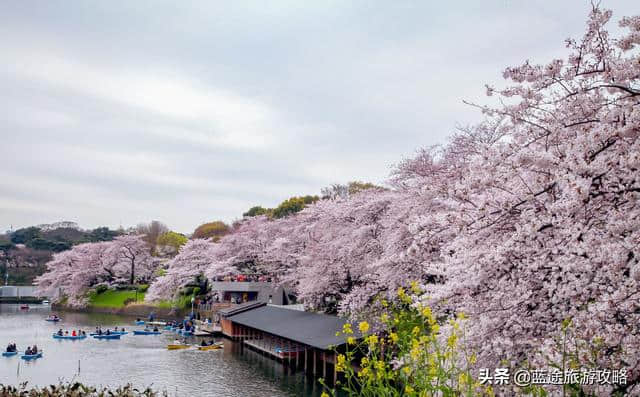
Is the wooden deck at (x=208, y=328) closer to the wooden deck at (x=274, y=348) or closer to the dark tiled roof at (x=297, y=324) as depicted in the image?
the dark tiled roof at (x=297, y=324)

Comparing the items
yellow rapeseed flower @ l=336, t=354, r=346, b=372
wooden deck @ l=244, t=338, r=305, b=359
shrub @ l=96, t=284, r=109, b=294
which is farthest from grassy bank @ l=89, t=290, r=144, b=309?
yellow rapeseed flower @ l=336, t=354, r=346, b=372

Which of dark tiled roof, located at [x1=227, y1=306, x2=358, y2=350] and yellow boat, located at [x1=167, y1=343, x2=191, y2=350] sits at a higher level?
dark tiled roof, located at [x1=227, y1=306, x2=358, y2=350]

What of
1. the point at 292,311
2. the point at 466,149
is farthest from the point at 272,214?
the point at 466,149

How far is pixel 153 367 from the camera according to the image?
1051 inches

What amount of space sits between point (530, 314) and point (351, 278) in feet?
59.9

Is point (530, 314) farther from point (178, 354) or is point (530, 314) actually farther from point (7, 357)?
point (7, 357)

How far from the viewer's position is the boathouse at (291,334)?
2295cm

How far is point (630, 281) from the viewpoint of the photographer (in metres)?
5.13

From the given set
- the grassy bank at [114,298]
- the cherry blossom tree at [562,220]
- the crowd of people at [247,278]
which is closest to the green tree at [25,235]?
the grassy bank at [114,298]

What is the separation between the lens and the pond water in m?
22.6

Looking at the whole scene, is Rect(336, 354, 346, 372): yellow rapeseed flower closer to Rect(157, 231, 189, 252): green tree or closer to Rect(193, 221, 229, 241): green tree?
Rect(157, 231, 189, 252): green tree

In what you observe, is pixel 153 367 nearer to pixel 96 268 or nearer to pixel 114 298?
pixel 114 298

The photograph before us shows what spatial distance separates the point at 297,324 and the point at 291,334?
180cm

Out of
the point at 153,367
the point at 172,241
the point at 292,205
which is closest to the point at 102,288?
the point at 172,241
